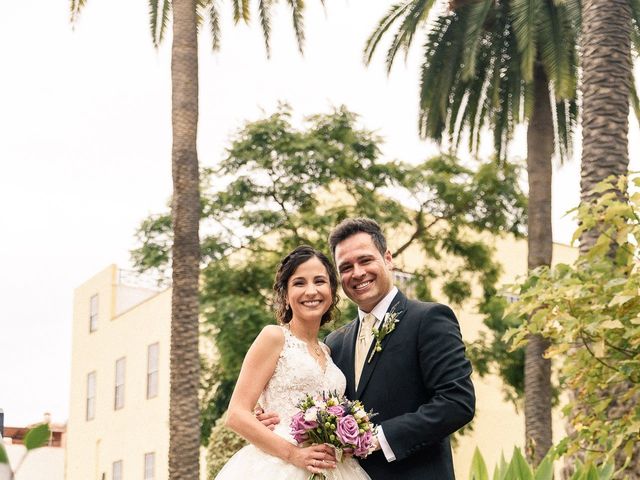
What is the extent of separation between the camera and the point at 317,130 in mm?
22625

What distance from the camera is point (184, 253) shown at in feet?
48.7

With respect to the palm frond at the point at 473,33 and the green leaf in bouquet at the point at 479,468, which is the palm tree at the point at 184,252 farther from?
the green leaf in bouquet at the point at 479,468

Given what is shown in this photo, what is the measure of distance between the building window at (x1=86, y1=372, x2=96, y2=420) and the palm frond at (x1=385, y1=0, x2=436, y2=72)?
821 inches

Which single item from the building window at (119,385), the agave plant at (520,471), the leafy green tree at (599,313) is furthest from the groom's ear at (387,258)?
the building window at (119,385)

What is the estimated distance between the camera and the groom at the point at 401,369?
3.91 m

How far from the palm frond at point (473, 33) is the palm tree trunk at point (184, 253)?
19.0 feet

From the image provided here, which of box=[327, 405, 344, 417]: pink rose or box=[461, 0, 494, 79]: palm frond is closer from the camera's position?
box=[327, 405, 344, 417]: pink rose

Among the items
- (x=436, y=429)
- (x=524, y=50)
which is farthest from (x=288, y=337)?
(x=524, y=50)

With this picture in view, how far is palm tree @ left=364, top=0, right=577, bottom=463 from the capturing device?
19047 millimetres

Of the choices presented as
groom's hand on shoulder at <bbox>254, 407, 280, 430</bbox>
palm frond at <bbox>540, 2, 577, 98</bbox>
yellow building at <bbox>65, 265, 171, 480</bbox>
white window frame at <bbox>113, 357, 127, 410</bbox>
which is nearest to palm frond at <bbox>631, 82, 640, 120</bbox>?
palm frond at <bbox>540, 2, 577, 98</bbox>

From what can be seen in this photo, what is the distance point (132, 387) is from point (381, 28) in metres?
17.6

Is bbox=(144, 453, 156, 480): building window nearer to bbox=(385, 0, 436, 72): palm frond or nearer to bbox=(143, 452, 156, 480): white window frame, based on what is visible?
bbox=(143, 452, 156, 480): white window frame

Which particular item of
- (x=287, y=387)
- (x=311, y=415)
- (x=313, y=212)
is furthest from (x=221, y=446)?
(x=311, y=415)

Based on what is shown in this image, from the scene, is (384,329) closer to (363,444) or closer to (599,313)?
(363,444)
